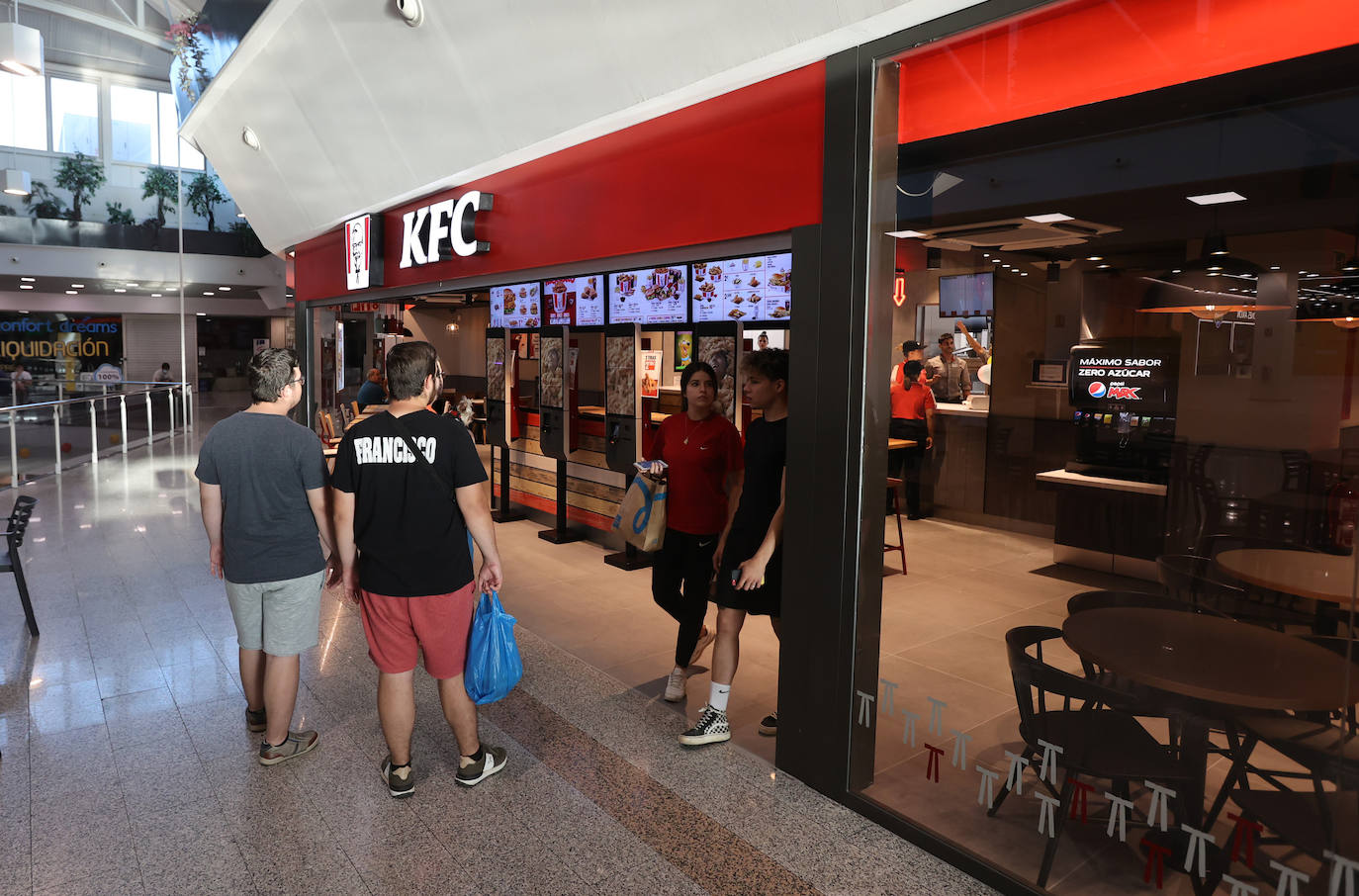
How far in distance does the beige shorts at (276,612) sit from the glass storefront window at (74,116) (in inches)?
1100

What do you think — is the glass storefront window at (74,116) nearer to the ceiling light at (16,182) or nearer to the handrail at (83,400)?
the ceiling light at (16,182)

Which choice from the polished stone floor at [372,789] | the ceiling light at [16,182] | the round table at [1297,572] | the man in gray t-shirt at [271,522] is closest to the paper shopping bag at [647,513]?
the polished stone floor at [372,789]

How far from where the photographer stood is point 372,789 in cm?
312

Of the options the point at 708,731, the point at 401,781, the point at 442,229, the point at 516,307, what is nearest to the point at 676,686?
the point at 708,731

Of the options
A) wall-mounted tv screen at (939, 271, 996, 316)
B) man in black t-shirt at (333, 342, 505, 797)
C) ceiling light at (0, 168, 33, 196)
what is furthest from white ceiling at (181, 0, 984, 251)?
ceiling light at (0, 168, 33, 196)

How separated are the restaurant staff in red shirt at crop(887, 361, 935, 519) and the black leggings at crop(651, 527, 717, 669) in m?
1.10

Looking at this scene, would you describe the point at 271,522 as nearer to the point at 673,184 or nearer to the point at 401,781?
the point at 401,781

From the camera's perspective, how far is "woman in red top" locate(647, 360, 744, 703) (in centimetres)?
376

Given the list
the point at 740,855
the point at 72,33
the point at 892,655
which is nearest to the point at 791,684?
the point at 892,655

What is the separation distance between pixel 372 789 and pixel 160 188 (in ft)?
83.9

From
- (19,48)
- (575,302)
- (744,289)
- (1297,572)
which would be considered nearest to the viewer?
(1297,572)

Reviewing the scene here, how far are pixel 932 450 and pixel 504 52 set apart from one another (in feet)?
10.4

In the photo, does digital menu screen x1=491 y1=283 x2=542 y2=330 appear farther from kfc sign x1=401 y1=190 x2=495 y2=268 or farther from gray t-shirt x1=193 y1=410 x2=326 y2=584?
gray t-shirt x1=193 y1=410 x2=326 y2=584

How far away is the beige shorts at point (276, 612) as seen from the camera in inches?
127
